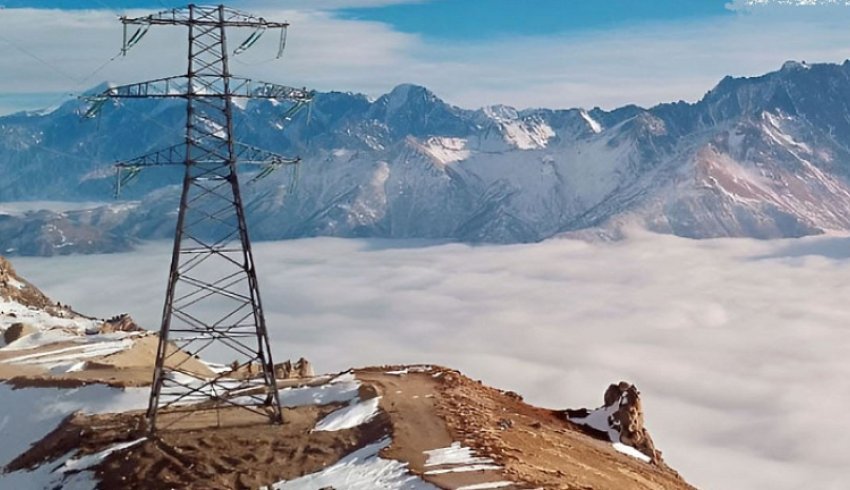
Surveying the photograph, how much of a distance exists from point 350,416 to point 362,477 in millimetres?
7620

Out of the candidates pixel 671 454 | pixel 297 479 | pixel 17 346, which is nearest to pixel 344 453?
pixel 297 479

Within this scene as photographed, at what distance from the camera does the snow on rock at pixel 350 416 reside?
39875 millimetres

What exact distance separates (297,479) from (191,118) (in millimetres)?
15600

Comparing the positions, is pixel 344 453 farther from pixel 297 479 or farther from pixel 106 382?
pixel 106 382

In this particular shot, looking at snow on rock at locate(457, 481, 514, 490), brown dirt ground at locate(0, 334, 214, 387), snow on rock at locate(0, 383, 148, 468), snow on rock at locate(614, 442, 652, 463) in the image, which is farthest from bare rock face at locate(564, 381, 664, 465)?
snow on rock at locate(0, 383, 148, 468)

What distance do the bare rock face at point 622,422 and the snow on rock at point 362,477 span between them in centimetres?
1979

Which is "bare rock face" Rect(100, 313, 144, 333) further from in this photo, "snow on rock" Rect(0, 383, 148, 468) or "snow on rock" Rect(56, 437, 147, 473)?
"snow on rock" Rect(56, 437, 147, 473)

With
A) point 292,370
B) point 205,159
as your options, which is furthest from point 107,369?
point 205,159

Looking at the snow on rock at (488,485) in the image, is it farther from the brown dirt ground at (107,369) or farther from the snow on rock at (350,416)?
the brown dirt ground at (107,369)

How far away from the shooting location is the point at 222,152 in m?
40.1

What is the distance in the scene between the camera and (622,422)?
171 ft

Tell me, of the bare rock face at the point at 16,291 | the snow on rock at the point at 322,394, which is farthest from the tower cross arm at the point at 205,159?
the bare rock face at the point at 16,291

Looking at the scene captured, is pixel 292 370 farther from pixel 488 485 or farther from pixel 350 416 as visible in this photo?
pixel 488 485

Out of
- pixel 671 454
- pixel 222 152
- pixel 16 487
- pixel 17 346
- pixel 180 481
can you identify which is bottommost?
pixel 671 454
